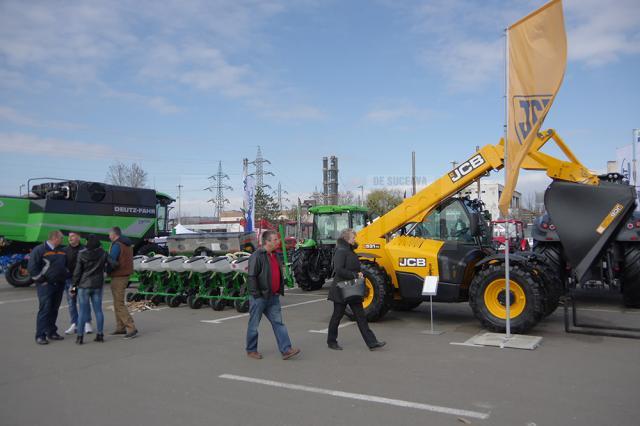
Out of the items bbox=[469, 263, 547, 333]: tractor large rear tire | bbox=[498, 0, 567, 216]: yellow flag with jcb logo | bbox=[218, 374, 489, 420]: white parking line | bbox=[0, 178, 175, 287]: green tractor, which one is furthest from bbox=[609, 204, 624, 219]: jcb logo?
bbox=[0, 178, 175, 287]: green tractor

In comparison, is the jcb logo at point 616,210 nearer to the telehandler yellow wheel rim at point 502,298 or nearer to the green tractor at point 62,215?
the telehandler yellow wheel rim at point 502,298

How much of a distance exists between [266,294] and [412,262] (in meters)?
3.45

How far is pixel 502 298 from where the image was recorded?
8.37 meters

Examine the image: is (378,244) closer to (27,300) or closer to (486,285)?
(486,285)

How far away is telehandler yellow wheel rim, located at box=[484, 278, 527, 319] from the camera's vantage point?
8148mm

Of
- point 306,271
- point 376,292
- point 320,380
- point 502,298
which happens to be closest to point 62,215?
point 306,271

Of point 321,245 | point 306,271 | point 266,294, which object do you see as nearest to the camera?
point 266,294

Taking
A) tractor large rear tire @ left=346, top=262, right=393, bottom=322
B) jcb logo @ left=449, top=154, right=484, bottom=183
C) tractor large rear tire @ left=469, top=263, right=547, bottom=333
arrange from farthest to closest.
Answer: tractor large rear tire @ left=346, top=262, right=393, bottom=322, jcb logo @ left=449, top=154, right=484, bottom=183, tractor large rear tire @ left=469, top=263, right=547, bottom=333

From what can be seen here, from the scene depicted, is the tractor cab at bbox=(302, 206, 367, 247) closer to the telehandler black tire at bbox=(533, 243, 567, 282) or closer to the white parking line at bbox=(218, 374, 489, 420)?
the telehandler black tire at bbox=(533, 243, 567, 282)

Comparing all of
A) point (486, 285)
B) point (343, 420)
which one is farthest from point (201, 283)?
point (343, 420)

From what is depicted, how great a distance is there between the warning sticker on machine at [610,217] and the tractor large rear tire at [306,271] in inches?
339

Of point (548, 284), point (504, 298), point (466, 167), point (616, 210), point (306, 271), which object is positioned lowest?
point (306, 271)

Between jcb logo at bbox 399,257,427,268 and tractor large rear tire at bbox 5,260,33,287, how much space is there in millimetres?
13037

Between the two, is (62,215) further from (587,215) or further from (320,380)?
(587,215)
